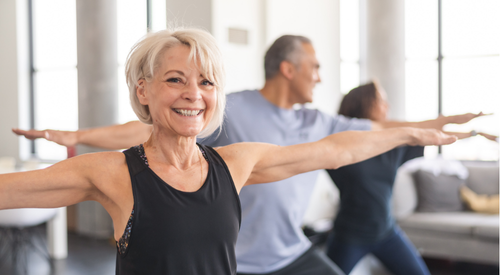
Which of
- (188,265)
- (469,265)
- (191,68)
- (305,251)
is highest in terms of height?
(191,68)

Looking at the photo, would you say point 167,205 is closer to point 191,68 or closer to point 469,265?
point 191,68

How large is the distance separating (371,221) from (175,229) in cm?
141

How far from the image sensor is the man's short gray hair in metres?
2.00

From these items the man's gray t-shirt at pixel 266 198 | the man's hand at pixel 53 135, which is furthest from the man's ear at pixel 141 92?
the man's gray t-shirt at pixel 266 198

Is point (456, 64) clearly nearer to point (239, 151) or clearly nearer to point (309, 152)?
point (309, 152)

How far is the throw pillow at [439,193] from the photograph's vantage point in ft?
13.4

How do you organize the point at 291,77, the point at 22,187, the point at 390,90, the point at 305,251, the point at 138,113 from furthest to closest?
the point at 390,90, the point at 291,77, the point at 305,251, the point at 138,113, the point at 22,187

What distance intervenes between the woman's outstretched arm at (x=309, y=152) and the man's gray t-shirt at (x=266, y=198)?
1.40 ft

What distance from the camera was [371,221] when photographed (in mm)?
2203

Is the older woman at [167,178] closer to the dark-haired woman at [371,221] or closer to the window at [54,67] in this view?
the dark-haired woman at [371,221]

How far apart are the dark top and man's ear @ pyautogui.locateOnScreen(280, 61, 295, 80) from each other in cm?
54

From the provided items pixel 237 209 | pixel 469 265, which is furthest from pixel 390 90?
pixel 237 209

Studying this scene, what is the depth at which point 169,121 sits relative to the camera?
1099 mm

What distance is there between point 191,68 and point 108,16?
4088 mm
